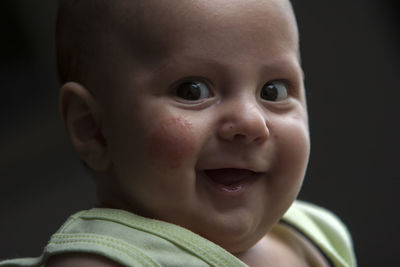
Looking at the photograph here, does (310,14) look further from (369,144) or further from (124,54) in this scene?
(124,54)

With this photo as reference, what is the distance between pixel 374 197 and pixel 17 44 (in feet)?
4.01

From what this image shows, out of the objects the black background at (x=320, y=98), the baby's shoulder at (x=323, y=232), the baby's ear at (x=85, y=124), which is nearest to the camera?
the baby's ear at (x=85, y=124)

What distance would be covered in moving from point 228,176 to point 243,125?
0.25ft

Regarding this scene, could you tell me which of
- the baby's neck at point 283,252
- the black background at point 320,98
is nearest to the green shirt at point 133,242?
the baby's neck at point 283,252

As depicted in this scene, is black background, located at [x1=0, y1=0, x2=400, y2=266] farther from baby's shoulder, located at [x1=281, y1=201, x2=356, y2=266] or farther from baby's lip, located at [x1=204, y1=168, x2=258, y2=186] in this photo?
baby's lip, located at [x1=204, y1=168, x2=258, y2=186]

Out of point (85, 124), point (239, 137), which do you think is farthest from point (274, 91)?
point (85, 124)

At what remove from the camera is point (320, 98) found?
182 centimetres

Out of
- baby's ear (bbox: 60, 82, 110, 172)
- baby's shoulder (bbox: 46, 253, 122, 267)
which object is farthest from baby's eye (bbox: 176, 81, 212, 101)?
baby's shoulder (bbox: 46, 253, 122, 267)

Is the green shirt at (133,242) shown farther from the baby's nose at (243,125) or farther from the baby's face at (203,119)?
the baby's nose at (243,125)

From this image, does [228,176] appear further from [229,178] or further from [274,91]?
[274,91]

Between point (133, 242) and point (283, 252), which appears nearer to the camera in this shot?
point (133, 242)

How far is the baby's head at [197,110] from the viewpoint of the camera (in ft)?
2.19

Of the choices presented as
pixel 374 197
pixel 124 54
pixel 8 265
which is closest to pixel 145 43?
pixel 124 54

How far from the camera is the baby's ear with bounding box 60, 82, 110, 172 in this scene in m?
0.73
